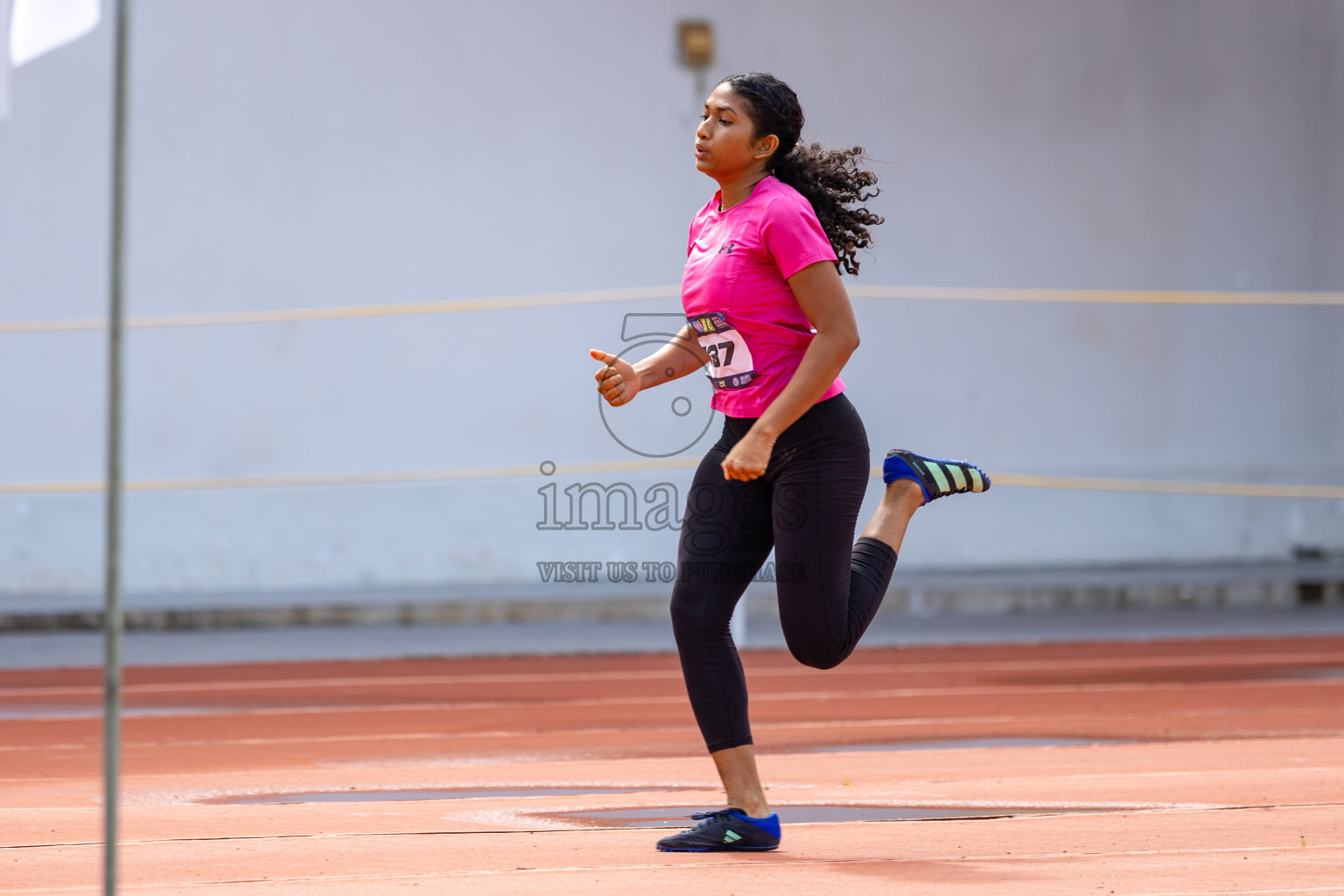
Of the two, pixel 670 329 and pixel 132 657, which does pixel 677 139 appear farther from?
pixel 132 657

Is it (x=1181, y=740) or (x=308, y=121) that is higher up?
(x=308, y=121)

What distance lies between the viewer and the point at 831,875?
280 cm

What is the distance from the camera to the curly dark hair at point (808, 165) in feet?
9.78

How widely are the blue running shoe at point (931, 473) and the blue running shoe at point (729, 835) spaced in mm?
836

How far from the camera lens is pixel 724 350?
9.73ft

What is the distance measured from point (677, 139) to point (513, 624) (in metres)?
3.87

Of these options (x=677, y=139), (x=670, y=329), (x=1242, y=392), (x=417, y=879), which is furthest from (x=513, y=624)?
(x=417, y=879)

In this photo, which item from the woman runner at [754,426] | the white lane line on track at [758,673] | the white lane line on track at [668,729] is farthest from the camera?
the white lane line on track at [758,673]

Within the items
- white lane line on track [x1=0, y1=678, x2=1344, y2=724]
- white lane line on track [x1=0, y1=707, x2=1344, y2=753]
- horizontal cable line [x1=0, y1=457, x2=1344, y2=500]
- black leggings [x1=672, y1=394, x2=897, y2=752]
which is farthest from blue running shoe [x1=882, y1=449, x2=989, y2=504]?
horizontal cable line [x1=0, y1=457, x2=1344, y2=500]

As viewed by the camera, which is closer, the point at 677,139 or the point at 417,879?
the point at 417,879

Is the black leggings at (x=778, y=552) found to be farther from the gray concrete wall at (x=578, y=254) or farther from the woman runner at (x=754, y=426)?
the gray concrete wall at (x=578, y=254)

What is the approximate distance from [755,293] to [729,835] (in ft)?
3.54

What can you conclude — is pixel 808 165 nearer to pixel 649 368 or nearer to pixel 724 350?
pixel 724 350

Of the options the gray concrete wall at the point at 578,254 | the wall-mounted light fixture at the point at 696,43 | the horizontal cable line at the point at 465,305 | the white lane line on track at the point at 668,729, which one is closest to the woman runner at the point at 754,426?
the white lane line on track at the point at 668,729
